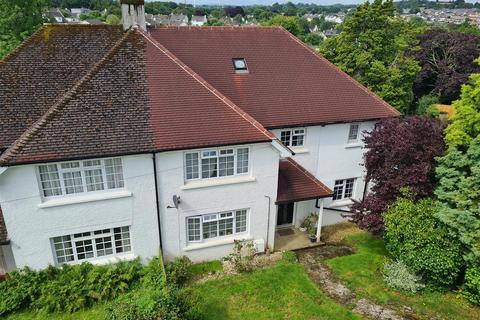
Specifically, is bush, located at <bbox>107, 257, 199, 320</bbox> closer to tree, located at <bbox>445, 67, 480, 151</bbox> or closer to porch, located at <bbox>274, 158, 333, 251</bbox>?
porch, located at <bbox>274, 158, 333, 251</bbox>

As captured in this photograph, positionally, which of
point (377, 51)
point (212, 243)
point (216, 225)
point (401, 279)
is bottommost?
point (401, 279)

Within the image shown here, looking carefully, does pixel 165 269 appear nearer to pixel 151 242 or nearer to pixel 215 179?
pixel 151 242

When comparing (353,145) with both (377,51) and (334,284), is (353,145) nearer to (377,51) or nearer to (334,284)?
(334,284)

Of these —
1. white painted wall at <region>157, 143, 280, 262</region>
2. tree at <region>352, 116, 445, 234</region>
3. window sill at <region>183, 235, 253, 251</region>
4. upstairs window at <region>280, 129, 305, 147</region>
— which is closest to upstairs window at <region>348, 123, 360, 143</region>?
upstairs window at <region>280, 129, 305, 147</region>

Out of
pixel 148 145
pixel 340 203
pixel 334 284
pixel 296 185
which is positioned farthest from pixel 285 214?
pixel 148 145

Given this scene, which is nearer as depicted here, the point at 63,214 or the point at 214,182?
the point at 63,214

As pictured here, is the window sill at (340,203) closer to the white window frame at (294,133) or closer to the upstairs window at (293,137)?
the upstairs window at (293,137)
